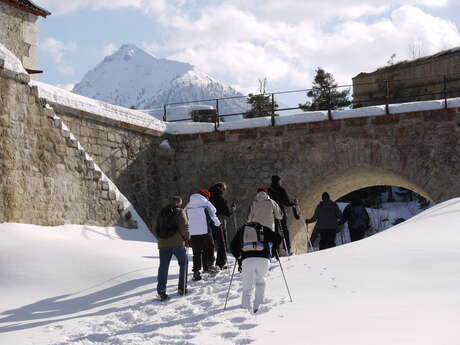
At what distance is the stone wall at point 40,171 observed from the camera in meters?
11.1

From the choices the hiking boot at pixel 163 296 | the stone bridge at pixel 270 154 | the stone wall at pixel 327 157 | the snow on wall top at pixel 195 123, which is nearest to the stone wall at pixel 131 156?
the stone bridge at pixel 270 154

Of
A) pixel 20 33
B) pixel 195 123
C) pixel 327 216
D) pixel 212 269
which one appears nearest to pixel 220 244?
pixel 212 269

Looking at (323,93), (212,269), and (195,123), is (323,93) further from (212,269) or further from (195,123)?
(212,269)

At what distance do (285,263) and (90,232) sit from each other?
4.60 meters

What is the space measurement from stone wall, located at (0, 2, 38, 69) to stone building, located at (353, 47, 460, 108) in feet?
39.4

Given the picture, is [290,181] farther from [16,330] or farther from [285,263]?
[16,330]

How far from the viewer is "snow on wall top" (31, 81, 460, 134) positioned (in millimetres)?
14359

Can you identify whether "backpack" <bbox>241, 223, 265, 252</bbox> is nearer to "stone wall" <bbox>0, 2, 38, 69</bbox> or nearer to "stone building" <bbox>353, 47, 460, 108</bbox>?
"stone wall" <bbox>0, 2, 38, 69</bbox>

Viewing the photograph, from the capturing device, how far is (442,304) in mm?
5828

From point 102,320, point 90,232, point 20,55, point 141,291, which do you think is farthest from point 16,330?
point 20,55

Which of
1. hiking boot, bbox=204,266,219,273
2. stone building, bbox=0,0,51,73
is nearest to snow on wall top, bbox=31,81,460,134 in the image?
stone building, bbox=0,0,51,73

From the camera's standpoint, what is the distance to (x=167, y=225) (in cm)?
828

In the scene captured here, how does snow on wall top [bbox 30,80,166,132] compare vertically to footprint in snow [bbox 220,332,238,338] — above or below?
above

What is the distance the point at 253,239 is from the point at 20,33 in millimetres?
15707
